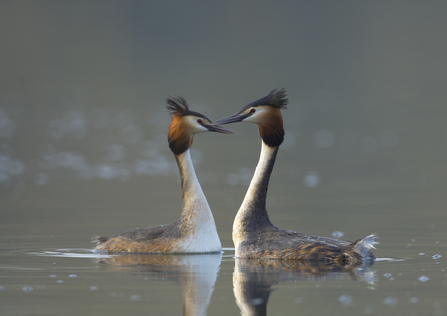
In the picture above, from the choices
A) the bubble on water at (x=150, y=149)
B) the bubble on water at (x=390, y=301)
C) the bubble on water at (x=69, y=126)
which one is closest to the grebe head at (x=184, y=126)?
the bubble on water at (x=390, y=301)

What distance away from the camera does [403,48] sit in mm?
77438

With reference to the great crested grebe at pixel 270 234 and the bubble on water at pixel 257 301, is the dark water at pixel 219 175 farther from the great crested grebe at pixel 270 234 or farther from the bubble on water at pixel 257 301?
the great crested grebe at pixel 270 234

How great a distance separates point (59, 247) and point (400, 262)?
4538mm

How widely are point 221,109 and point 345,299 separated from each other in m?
31.8

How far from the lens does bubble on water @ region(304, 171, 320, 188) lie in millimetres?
18547

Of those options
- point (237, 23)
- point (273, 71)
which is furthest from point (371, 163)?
point (237, 23)

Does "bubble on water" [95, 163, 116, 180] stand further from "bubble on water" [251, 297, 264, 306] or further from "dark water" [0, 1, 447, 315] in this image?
"bubble on water" [251, 297, 264, 306]

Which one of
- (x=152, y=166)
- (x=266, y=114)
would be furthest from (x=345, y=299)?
(x=152, y=166)

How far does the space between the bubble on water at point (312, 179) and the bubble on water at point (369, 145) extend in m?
5.16

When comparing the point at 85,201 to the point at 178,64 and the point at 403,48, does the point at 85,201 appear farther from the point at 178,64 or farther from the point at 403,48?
the point at 403,48

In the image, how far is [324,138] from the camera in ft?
96.8

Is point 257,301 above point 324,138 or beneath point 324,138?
beneath

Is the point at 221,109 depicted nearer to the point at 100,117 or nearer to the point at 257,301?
the point at 100,117

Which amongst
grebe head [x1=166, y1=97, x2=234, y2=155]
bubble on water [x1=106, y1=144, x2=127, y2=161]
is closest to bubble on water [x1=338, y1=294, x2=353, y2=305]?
grebe head [x1=166, y1=97, x2=234, y2=155]
